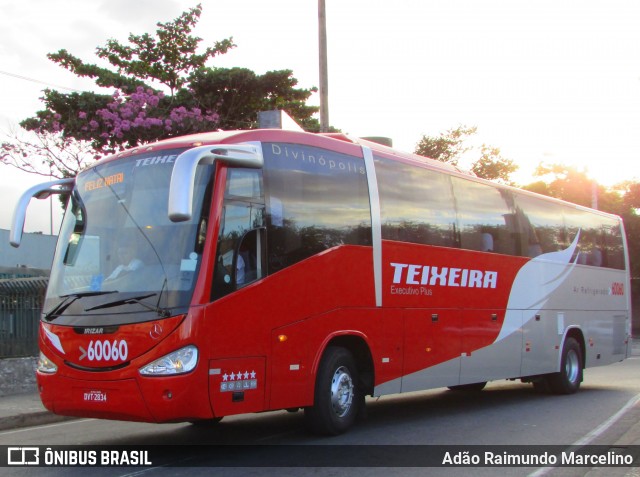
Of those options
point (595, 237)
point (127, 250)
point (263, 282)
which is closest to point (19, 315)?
point (127, 250)

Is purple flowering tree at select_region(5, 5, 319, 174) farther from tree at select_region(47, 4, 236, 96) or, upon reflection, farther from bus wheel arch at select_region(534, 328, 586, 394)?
bus wheel arch at select_region(534, 328, 586, 394)

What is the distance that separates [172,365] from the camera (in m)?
7.23

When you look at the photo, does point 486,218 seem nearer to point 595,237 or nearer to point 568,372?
point 568,372

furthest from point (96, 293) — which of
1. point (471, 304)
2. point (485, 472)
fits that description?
point (471, 304)

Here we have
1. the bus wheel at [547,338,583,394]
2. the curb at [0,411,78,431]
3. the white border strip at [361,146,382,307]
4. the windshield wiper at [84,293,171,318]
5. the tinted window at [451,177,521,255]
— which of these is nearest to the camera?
the windshield wiper at [84,293,171,318]

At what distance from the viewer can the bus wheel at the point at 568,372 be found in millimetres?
14820

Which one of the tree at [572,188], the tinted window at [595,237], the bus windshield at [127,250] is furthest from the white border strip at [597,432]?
the tree at [572,188]

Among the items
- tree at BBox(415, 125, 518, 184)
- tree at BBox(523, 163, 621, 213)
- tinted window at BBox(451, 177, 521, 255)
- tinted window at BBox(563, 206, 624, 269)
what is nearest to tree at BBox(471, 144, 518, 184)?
tree at BBox(415, 125, 518, 184)

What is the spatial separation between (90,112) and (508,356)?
1592cm

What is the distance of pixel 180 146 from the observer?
8156mm

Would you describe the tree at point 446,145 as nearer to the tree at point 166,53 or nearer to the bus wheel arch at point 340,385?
the tree at point 166,53

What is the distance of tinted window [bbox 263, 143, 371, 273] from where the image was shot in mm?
8539

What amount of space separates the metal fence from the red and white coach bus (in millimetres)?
6220

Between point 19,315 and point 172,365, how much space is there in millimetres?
8680
